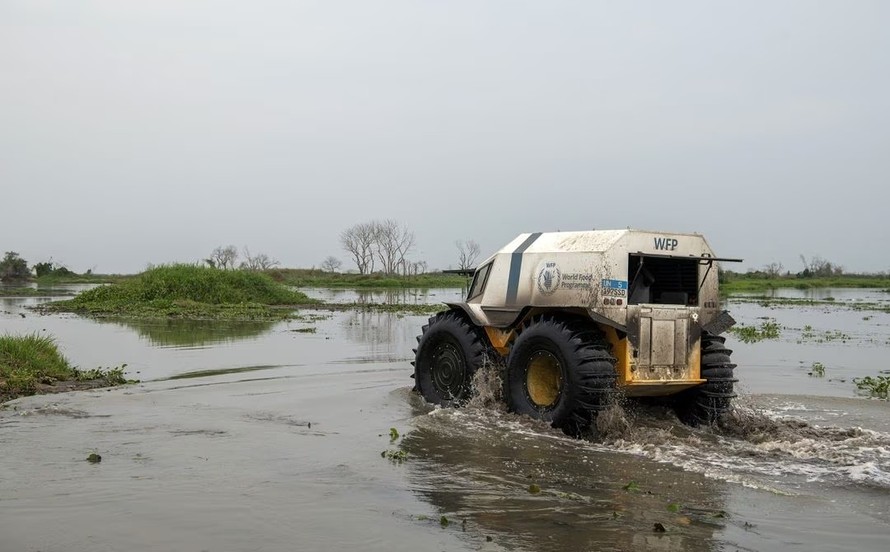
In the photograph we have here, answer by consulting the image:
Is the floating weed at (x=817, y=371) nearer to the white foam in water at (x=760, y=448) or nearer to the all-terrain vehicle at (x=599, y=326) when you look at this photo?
the white foam in water at (x=760, y=448)

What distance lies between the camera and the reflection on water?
2203cm

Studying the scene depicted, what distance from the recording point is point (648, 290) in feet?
36.0

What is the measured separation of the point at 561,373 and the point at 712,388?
2107 mm

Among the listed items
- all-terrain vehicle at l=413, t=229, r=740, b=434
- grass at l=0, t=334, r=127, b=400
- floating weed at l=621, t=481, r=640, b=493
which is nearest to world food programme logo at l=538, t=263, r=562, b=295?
all-terrain vehicle at l=413, t=229, r=740, b=434

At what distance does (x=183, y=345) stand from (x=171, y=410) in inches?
388

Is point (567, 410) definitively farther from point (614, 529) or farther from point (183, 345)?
point (183, 345)

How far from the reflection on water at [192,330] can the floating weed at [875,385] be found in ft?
51.0

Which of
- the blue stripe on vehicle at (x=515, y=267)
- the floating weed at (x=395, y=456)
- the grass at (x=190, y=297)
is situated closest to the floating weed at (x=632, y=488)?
the floating weed at (x=395, y=456)

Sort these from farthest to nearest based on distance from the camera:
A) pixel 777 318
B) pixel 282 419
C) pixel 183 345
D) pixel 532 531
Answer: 1. pixel 777 318
2. pixel 183 345
3. pixel 282 419
4. pixel 532 531

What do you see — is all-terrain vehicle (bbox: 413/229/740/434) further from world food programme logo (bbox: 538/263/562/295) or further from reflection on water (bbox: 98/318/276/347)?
reflection on water (bbox: 98/318/276/347)

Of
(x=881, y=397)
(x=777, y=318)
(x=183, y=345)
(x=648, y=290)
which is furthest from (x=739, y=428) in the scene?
(x=777, y=318)

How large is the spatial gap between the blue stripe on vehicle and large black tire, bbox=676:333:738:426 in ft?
8.77

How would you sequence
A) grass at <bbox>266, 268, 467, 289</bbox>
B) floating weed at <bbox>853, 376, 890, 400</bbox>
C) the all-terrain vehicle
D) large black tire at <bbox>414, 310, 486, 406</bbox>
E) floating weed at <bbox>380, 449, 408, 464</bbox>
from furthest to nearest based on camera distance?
grass at <bbox>266, 268, 467, 289</bbox>
floating weed at <bbox>853, 376, 890, 400</bbox>
large black tire at <bbox>414, 310, 486, 406</bbox>
the all-terrain vehicle
floating weed at <bbox>380, 449, 408, 464</bbox>

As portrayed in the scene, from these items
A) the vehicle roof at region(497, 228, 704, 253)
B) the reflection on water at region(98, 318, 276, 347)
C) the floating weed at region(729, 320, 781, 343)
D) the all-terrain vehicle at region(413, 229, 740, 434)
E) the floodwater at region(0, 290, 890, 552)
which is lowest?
the floodwater at region(0, 290, 890, 552)
